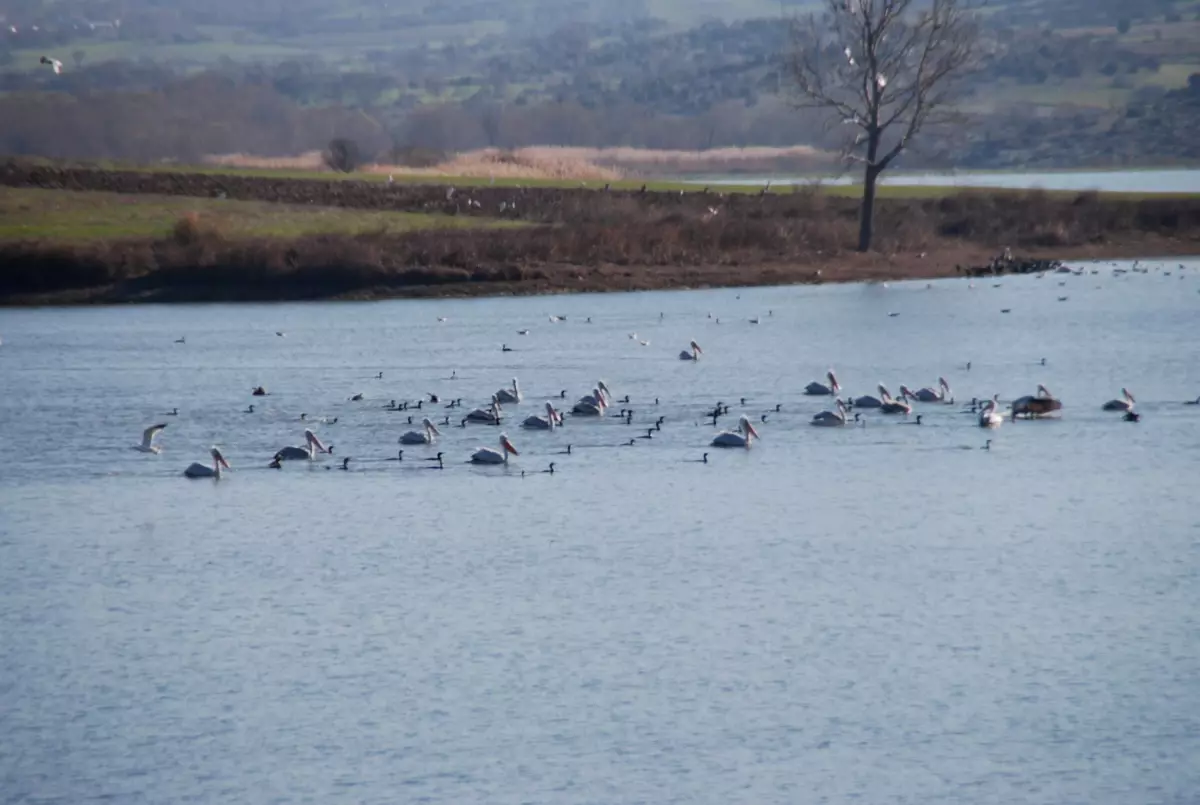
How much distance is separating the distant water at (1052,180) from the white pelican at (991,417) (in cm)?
5455

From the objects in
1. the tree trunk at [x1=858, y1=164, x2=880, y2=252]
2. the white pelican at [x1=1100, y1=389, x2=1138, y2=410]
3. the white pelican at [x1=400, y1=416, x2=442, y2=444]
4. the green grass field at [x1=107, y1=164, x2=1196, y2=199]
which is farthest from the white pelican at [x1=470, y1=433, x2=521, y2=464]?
the green grass field at [x1=107, y1=164, x2=1196, y2=199]

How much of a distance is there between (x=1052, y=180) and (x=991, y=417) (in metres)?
74.7

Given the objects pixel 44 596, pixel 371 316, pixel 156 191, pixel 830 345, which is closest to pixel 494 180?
pixel 156 191

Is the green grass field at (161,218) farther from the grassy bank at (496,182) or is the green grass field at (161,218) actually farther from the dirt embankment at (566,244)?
the grassy bank at (496,182)

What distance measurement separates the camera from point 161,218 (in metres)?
58.4

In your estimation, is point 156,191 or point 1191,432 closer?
point 1191,432

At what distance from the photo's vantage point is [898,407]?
103ft

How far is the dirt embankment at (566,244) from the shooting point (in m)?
51.5

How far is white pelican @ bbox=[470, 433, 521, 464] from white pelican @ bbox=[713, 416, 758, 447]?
9.58 ft

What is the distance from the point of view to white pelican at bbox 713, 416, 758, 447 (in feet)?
93.7

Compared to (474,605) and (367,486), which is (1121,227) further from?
(474,605)

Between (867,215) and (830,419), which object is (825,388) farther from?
(867,215)

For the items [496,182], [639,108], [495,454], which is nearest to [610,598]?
[495,454]

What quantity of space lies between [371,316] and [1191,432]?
78.0ft
